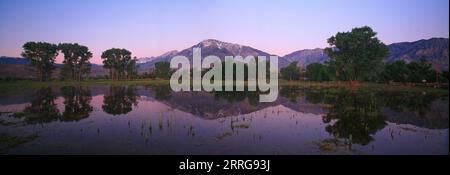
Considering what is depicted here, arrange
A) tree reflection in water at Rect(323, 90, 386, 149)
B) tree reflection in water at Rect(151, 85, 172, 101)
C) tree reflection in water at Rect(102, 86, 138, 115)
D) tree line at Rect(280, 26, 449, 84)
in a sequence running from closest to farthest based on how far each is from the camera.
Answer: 1. tree reflection in water at Rect(323, 90, 386, 149)
2. tree reflection in water at Rect(102, 86, 138, 115)
3. tree reflection in water at Rect(151, 85, 172, 101)
4. tree line at Rect(280, 26, 449, 84)

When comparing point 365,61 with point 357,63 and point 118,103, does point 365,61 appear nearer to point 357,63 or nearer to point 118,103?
point 357,63

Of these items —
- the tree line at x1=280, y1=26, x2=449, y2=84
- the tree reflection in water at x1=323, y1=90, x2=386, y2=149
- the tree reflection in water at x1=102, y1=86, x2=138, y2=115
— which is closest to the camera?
the tree reflection in water at x1=323, y1=90, x2=386, y2=149

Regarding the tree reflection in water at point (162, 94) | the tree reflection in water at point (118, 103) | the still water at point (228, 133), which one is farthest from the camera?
the tree reflection in water at point (162, 94)

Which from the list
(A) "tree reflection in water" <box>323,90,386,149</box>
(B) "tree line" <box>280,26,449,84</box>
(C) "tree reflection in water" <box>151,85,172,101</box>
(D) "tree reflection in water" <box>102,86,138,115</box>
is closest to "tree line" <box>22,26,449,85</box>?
(B) "tree line" <box>280,26,449,84</box>

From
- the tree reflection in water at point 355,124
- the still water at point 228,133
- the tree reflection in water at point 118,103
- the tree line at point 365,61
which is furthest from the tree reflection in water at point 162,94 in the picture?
the tree line at point 365,61

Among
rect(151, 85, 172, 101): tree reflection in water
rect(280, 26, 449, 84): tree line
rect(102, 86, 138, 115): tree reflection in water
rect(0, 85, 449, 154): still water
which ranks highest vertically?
rect(280, 26, 449, 84): tree line

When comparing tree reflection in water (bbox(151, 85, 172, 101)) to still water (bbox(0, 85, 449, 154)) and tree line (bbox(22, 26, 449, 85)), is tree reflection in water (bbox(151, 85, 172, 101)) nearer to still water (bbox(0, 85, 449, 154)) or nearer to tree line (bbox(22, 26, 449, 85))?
still water (bbox(0, 85, 449, 154))

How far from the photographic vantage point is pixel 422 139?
2073 centimetres

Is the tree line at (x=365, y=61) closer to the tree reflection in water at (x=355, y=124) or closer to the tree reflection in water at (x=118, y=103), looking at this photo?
the tree reflection in water at (x=355, y=124)

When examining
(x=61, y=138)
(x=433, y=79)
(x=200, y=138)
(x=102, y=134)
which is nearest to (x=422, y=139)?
(x=200, y=138)

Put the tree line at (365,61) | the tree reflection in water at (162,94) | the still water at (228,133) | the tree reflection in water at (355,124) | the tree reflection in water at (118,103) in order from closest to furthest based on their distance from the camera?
the still water at (228,133)
the tree reflection in water at (355,124)
the tree reflection in water at (118,103)
the tree reflection in water at (162,94)
the tree line at (365,61)

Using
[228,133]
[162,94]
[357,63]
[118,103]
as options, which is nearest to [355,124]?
[228,133]
